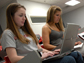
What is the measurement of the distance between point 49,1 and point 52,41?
351 cm

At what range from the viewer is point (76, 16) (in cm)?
709

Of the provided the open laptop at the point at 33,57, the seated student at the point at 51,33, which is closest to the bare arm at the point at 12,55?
the open laptop at the point at 33,57

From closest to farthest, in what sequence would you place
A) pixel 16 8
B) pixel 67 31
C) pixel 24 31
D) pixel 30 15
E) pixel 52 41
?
pixel 67 31 → pixel 16 8 → pixel 24 31 → pixel 52 41 → pixel 30 15

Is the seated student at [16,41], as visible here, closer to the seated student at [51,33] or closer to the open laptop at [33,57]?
the open laptop at [33,57]

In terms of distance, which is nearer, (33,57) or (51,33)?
(33,57)

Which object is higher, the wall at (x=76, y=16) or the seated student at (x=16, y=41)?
the seated student at (x=16, y=41)

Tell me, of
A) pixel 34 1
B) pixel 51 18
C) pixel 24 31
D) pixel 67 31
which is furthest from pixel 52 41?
pixel 34 1

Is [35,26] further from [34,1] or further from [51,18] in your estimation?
[51,18]

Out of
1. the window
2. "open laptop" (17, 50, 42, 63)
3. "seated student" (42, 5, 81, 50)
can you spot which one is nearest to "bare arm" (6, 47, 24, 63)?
"open laptop" (17, 50, 42, 63)

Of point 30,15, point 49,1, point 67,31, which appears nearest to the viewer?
point 67,31

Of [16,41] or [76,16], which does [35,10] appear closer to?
[16,41]

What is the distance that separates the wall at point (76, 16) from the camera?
672cm

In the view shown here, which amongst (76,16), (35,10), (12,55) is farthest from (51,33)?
(76,16)

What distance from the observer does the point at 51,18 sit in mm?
1461
